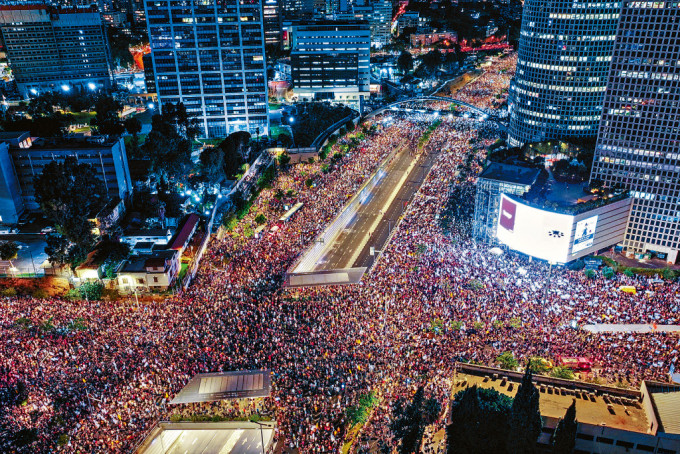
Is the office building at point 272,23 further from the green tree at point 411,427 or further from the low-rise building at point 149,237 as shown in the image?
the green tree at point 411,427

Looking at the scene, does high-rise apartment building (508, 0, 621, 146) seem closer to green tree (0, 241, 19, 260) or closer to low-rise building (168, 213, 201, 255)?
low-rise building (168, 213, 201, 255)

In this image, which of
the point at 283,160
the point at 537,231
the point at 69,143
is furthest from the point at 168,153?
the point at 537,231

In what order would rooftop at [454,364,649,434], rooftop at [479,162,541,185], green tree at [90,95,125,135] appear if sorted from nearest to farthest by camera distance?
1. rooftop at [454,364,649,434]
2. rooftop at [479,162,541,185]
3. green tree at [90,95,125,135]

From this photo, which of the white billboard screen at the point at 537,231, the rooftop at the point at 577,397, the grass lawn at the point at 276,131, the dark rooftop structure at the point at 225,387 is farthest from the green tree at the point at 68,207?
the grass lawn at the point at 276,131

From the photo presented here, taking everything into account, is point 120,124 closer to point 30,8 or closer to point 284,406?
point 30,8

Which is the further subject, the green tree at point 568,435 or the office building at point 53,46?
the office building at point 53,46

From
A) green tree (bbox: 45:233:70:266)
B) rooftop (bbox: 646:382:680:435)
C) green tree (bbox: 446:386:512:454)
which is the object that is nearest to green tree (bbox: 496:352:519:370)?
green tree (bbox: 446:386:512:454)

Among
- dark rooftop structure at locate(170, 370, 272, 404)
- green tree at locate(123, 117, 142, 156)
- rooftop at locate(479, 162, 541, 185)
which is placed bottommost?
dark rooftop structure at locate(170, 370, 272, 404)
